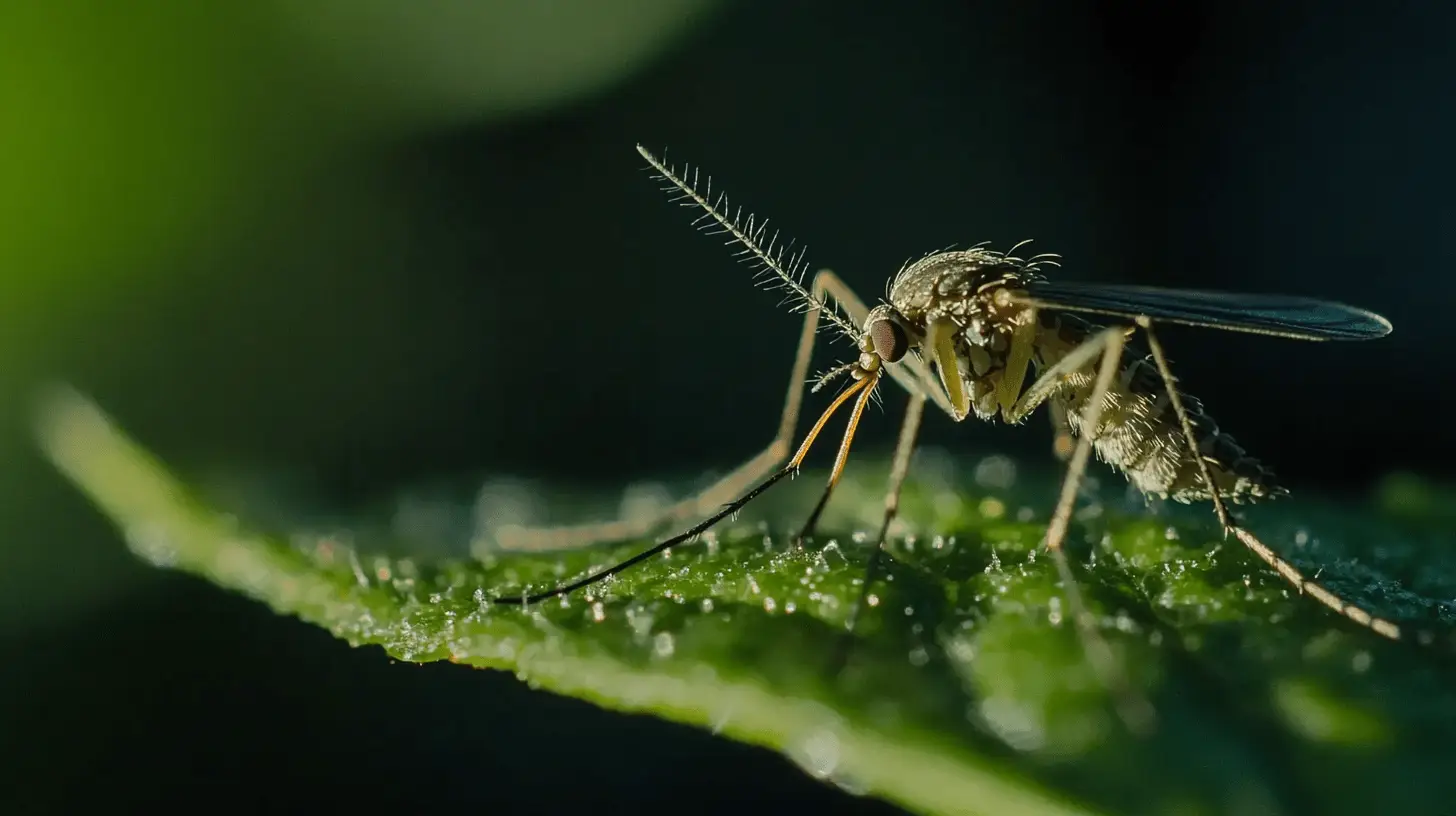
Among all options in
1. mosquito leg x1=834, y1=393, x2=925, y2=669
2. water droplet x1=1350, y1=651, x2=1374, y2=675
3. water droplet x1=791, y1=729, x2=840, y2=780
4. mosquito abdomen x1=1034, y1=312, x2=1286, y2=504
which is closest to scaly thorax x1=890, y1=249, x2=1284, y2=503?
mosquito abdomen x1=1034, y1=312, x2=1286, y2=504

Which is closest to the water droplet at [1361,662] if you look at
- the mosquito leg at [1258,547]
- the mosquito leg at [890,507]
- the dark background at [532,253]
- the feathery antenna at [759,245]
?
the mosquito leg at [1258,547]

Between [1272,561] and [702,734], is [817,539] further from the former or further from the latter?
[702,734]

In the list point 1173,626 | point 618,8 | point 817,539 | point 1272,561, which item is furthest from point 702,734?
point 618,8

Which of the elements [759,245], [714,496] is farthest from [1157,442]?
[714,496]

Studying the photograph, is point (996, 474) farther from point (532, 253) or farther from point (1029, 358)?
point (532, 253)

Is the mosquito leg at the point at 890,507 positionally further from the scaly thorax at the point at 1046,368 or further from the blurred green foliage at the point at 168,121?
the blurred green foliage at the point at 168,121

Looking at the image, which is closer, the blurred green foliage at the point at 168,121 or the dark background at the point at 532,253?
the dark background at the point at 532,253
